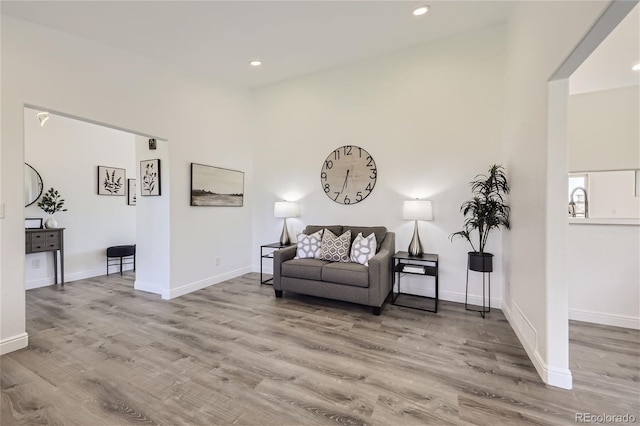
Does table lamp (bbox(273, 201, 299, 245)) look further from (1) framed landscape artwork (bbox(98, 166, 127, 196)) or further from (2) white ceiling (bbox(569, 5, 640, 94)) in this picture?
(2) white ceiling (bbox(569, 5, 640, 94))

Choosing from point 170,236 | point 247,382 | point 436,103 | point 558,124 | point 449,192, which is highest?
point 436,103

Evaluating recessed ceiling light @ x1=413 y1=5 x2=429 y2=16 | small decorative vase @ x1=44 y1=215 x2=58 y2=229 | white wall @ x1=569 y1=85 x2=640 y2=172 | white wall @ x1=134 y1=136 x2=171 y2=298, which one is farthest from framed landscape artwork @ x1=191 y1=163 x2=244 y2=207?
white wall @ x1=569 y1=85 x2=640 y2=172

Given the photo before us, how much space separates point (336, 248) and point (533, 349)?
215cm

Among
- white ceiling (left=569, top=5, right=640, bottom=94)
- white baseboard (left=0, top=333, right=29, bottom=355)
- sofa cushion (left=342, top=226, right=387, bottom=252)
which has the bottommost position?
white baseboard (left=0, top=333, right=29, bottom=355)

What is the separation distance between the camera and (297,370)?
2.02 m

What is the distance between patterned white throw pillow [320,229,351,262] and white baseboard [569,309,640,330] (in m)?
2.52

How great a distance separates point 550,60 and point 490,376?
2258mm

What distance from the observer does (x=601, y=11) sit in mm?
1236

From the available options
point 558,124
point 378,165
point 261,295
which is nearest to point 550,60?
point 558,124

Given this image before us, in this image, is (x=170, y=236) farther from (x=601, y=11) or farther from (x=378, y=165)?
(x=601, y=11)

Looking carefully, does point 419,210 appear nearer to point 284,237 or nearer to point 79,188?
point 284,237

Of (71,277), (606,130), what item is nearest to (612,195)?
(606,130)

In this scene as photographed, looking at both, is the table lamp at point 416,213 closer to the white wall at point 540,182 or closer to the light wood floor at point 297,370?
the light wood floor at point 297,370

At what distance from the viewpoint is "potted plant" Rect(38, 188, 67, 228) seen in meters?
4.11
